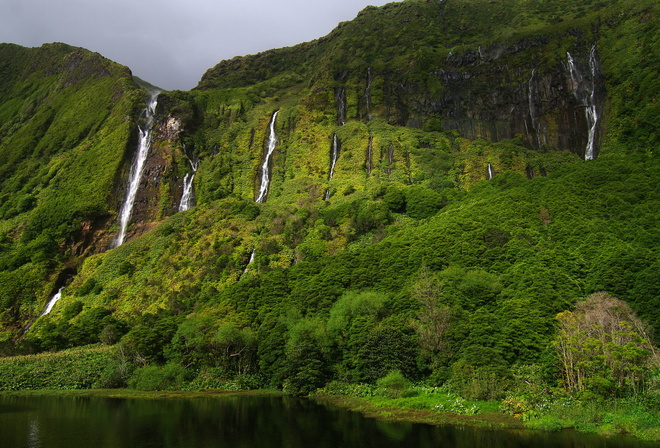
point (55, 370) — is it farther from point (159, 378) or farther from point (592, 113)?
point (592, 113)

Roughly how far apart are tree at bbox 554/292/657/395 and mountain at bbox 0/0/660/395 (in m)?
1.86

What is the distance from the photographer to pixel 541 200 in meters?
60.6

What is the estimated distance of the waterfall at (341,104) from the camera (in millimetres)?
118812

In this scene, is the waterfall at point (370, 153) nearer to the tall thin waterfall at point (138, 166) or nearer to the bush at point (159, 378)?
the tall thin waterfall at point (138, 166)

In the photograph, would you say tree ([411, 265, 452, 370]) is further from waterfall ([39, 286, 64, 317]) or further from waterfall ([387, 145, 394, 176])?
Result: waterfall ([39, 286, 64, 317])

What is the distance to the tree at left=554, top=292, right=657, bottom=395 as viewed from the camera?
2952 cm

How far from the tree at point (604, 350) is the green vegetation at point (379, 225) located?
0.75ft

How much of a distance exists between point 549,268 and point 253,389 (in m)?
30.4

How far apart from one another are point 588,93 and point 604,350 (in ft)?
266

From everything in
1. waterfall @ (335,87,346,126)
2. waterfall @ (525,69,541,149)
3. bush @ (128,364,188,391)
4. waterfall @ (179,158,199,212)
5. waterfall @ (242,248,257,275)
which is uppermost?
waterfall @ (335,87,346,126)

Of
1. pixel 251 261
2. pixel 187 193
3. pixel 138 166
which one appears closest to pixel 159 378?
pixel 251 261

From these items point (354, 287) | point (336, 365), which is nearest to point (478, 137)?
point (354, 287)

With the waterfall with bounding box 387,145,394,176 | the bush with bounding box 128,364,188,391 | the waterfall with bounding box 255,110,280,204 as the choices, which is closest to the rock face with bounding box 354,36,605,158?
the waterfall with bounding box 387,145,394,176

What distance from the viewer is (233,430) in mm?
28094
